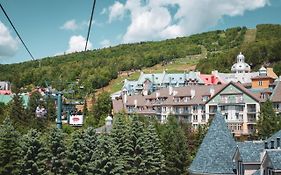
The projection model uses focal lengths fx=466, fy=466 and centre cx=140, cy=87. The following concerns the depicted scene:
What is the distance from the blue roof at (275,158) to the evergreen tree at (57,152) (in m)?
21.2

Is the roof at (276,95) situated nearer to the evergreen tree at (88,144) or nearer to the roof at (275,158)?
the evergreen tree at (88,144)

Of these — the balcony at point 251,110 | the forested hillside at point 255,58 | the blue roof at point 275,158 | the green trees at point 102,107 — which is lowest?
the blue roof at point 275,158

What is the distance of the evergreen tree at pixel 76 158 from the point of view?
3988 cm

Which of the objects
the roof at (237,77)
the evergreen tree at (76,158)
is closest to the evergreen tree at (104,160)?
the evergreen tree at (76,158)

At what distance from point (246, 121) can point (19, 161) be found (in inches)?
1349

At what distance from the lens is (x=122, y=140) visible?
45.5m

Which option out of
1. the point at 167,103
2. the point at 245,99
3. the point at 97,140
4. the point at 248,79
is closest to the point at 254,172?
the point at 97,140

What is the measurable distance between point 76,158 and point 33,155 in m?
3.82

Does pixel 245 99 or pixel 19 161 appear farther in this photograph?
pixel 245 99

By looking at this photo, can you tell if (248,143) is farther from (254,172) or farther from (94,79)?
(94,79)

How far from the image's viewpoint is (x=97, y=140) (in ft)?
136

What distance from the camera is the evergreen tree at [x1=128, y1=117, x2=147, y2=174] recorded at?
146ft

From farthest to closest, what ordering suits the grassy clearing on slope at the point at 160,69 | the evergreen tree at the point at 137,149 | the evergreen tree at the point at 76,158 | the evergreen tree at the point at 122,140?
the grassy clearing on slope at the point at 160,69 < the evergreen tree at the point at 137,149 < the evergreen tree at the point at 122,140 < the evergreen tree at the point at 76,158

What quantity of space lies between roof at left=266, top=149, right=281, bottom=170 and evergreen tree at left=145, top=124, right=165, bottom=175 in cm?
2101
